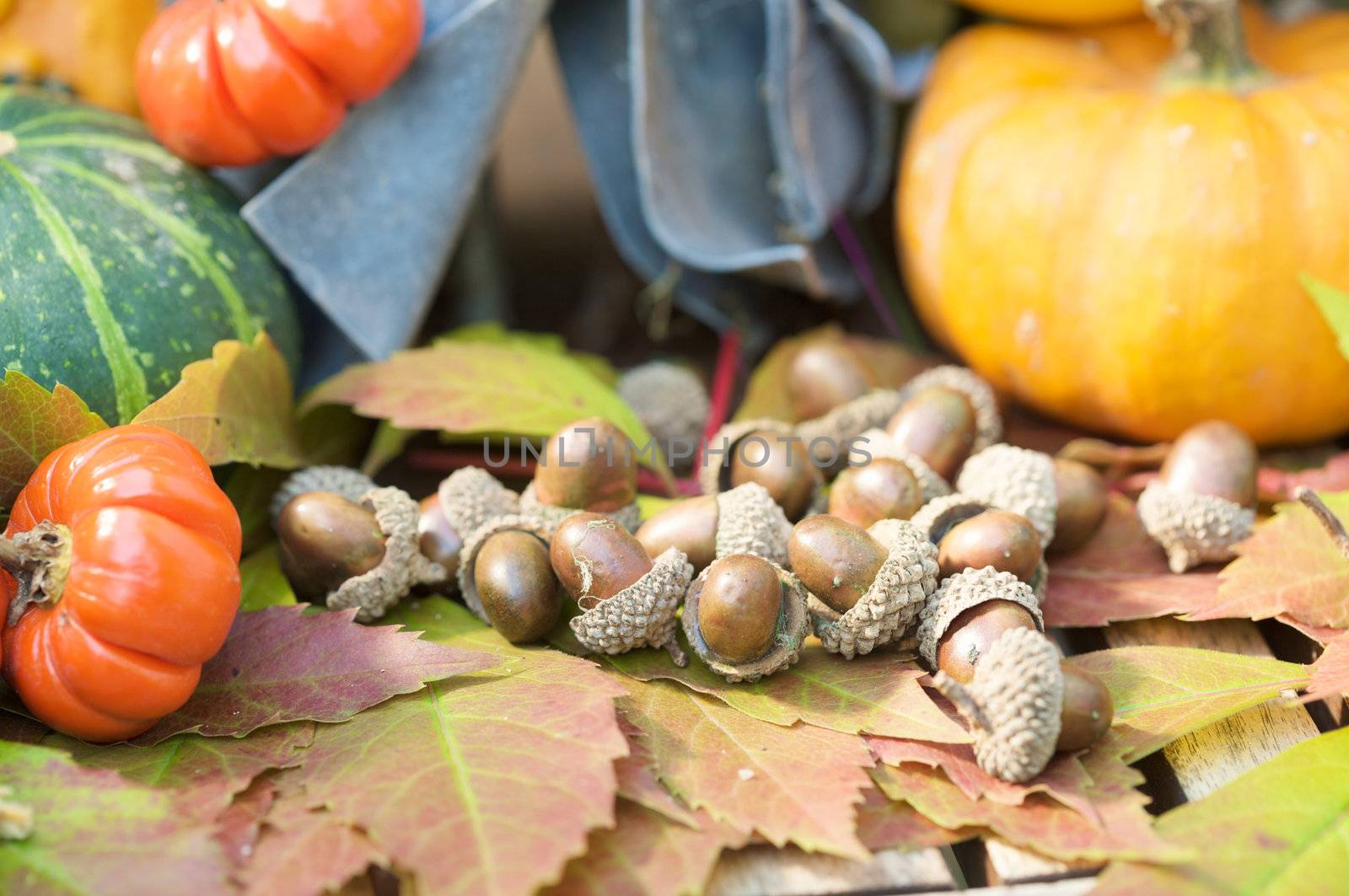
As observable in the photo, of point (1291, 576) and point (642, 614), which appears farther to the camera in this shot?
point (1291, 576)

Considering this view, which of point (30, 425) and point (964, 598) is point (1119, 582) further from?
point (30, 425)

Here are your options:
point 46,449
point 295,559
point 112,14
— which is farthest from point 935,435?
point 112,14

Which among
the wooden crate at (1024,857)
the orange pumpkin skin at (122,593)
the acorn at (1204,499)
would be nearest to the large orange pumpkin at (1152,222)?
the acorn at (1204,499)

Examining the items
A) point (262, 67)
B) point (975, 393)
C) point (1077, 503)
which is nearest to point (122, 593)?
point (262, 67)

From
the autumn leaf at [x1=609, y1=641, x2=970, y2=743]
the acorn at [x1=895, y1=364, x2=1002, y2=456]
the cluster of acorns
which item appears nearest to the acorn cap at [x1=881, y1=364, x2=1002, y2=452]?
the acorn at [x1=895, y1=364, x2=1002, y2=456]

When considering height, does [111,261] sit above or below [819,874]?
above

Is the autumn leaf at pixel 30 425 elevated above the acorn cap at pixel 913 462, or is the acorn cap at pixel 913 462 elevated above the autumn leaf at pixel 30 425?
the autumn leaf at pixel 30 425

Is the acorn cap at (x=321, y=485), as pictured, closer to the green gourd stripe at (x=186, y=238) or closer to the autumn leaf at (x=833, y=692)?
the green gourd stripe at (x=186, y=238)
